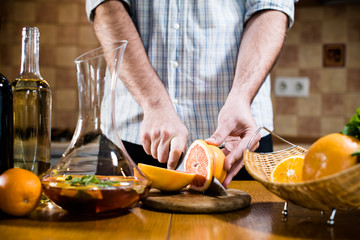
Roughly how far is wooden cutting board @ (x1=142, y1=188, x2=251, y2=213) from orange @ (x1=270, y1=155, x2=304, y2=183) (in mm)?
66

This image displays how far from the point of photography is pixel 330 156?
0.56 meters

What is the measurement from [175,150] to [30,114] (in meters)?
0.29

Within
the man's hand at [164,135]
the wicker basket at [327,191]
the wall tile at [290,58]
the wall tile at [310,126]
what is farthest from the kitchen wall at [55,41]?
the wicker basket at [327,191]

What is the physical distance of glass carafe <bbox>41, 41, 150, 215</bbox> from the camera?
0.61 m

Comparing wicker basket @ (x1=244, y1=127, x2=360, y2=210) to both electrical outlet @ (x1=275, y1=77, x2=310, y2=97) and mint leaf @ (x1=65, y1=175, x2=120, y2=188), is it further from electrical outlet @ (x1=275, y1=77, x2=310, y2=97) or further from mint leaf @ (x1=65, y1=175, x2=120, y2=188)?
electrical outlet @ (x1=275, y1=77, x2=310, y2=97)

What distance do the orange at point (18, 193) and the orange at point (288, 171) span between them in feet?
1.30

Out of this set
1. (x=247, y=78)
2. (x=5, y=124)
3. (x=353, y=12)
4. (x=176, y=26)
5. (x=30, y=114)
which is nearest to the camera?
(x=5, y=124)

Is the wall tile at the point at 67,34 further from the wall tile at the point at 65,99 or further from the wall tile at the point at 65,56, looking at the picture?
the wall tile at the point at 65,99

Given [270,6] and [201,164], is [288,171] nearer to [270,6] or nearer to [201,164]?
[201,164]

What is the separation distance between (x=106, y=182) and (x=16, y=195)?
0.13 m

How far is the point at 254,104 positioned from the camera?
49.1 inches

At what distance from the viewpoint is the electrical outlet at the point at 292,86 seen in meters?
2.57

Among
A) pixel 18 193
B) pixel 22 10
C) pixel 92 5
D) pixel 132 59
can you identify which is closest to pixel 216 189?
pixel 18 193

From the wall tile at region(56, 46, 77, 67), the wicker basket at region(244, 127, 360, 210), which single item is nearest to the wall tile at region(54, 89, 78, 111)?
the wall tile at region(56, 46, 77, 67)
